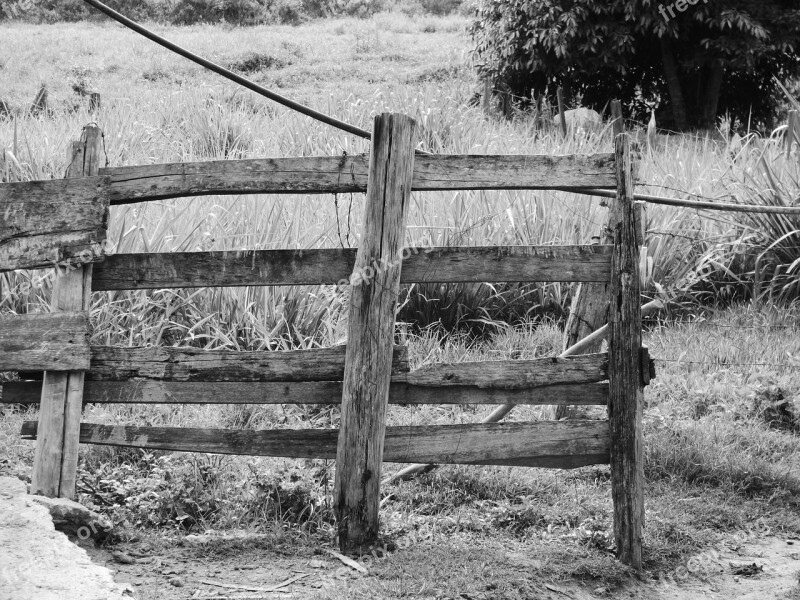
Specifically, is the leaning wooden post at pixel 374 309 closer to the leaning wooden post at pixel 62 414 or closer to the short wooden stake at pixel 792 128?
the leaning wooden post at pixel 62 414

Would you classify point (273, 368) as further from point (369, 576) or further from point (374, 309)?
point (369, 576)

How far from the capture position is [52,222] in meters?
3.22

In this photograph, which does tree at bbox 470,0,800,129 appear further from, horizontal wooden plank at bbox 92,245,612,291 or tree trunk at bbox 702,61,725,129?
horizontal wooden plank at bbox 92,245,612,291

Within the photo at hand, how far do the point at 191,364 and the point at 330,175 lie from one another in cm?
98

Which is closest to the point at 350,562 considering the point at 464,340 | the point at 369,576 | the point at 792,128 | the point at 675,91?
the point at 369,576

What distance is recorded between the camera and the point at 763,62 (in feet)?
39.0

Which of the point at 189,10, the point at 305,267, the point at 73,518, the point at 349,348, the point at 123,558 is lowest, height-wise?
the point at 123,558

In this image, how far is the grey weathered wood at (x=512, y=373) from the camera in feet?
10.9

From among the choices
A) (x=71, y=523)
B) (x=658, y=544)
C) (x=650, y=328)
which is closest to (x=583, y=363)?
(x=658, y=544)

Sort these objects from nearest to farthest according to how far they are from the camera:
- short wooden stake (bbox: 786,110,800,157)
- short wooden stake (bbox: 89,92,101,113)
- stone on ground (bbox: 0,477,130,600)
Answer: stone on ground (bbox: 0,477,130,600) → short wooden stake (bbox: 786,110,800,157) → short wooden stake (bbox: 89,92,101,113)

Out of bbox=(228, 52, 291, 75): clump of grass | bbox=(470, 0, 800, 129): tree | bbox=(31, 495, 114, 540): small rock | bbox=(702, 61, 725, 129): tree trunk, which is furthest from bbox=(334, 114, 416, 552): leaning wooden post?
bbox=(228, 52, 291, 75): clump of grass

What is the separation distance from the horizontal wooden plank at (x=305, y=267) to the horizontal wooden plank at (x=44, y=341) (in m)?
0.21

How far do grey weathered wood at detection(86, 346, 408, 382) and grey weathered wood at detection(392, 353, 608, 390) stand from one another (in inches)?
6.8

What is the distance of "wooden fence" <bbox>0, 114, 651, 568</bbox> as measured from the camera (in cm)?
322
